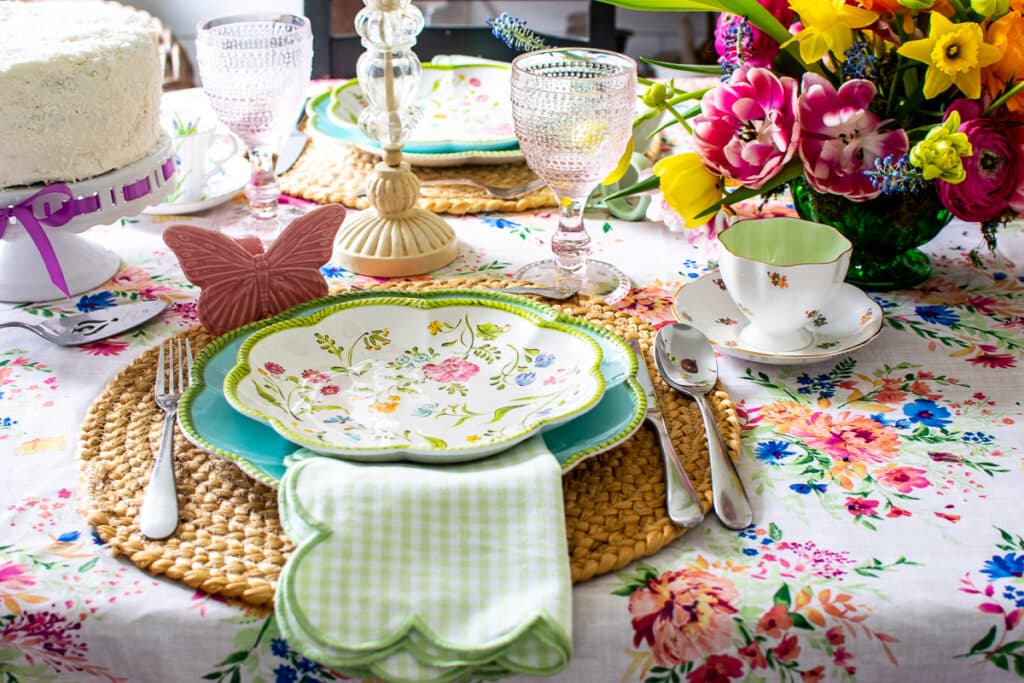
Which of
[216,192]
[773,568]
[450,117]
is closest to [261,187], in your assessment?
[216,192]

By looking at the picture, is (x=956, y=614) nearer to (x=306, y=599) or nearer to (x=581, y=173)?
(x=306, y=599)

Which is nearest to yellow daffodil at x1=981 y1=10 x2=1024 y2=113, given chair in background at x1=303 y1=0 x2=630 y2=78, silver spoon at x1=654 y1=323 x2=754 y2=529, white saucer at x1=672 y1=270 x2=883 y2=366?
white saucer at x1=672 y1=270 x2=883 y2=366

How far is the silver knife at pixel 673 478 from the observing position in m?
0.66

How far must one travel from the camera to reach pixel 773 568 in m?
0.63

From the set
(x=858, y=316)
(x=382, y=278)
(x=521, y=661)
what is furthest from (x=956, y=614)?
(x=382, y=278)

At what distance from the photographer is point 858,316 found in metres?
0.91

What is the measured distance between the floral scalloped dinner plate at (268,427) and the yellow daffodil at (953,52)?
13.6 inches

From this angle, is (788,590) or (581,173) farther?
(581,173)

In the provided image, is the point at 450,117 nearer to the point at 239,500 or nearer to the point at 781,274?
the point at 781,274

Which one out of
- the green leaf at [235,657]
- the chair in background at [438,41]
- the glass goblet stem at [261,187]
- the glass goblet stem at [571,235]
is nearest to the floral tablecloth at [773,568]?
the green leaf at [235,657]

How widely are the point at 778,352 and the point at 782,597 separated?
11.9 inches

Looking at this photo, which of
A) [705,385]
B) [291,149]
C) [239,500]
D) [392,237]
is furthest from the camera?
[291,149]

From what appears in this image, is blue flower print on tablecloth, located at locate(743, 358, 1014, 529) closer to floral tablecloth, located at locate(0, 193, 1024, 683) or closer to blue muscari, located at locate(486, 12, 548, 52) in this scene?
floral tablecloth, located at locate(0, 193, 1024, 683)

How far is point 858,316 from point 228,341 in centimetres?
55
